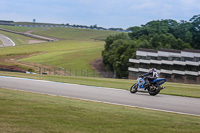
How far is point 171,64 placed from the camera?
70500 millimetres

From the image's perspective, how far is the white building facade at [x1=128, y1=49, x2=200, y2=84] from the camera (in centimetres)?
6762

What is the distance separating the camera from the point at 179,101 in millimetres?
16812

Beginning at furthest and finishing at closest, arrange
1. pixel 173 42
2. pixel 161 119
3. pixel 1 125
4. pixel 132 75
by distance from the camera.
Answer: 1. pixel 173 42
2. pixel 132 75
3. pixel 161 119
4. pixel 1 125

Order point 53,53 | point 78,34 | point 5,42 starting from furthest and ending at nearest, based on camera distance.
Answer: point 78,34 < point 53,53 < point 5,42

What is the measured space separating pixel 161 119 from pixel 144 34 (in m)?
108

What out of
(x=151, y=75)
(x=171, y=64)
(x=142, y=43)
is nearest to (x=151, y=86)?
(x=151, y=75)

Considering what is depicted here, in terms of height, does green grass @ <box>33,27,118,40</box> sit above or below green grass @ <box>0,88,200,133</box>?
above

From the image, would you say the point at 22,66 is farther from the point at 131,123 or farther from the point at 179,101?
the point at 131,123

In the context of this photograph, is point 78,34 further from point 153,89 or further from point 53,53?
point 153,89

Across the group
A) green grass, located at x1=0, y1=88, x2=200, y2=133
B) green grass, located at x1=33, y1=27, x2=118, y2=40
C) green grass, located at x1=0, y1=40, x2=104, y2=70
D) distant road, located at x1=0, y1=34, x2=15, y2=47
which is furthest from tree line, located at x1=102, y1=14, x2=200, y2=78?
green grass, located at x1=0, y1=88, x2=200, y2=133

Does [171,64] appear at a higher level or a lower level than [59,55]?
lower

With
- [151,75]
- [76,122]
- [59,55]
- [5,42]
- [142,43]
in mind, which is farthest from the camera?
[59,55]

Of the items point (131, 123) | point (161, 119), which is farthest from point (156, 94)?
point (131, 123)

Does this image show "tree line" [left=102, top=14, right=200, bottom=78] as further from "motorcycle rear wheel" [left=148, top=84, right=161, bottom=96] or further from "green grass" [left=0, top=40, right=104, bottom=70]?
"motorcycle rear wheel" [left=148, top=84, right=161, bottom=96]
